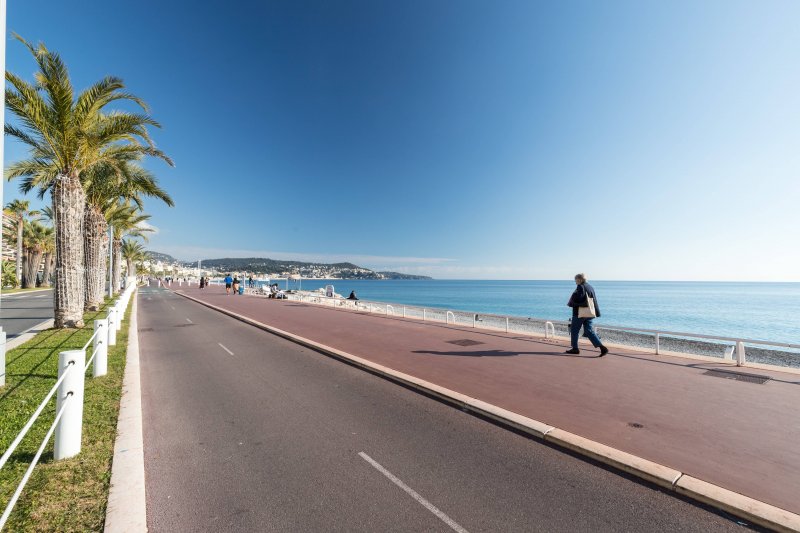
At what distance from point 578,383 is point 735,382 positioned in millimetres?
3143

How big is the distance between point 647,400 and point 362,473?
5185mm

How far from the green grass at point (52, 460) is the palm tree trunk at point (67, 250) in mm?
5415

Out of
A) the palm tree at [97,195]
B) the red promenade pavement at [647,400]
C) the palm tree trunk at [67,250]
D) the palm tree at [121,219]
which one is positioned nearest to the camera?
the red promenade pavement at [647,400]

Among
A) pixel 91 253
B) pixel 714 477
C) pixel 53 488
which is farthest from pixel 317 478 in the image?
pixel 91 253

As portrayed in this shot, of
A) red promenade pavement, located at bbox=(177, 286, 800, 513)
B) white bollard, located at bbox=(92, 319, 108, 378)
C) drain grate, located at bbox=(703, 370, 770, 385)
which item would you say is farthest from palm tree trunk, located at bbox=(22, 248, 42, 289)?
drain grate, located at bbox=(703, 370, 770, 385)

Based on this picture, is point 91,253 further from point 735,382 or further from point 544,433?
point 735,382

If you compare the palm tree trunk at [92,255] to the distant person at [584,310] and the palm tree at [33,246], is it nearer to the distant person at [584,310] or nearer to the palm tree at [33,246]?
the distant person at [584,310]

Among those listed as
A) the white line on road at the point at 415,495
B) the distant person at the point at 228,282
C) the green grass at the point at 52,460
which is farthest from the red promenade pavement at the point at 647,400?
the distant person at the point at 228,282

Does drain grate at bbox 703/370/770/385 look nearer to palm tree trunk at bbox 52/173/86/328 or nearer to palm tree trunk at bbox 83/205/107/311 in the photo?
palm tree trunk at bbox 52/173/86/328

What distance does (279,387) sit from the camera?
7133 mm

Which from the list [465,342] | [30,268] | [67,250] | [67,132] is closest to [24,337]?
[67,250]

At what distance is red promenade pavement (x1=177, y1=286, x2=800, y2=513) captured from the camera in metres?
4.06

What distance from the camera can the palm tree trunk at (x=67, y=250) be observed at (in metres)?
Result: 12.2

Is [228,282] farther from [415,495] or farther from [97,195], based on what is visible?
[415,495]
